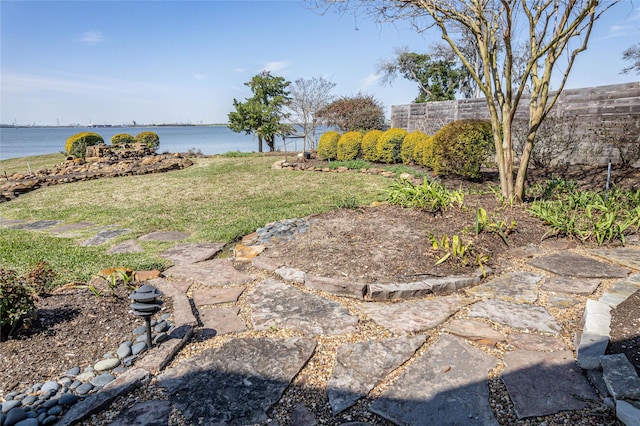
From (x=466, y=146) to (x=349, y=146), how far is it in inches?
194

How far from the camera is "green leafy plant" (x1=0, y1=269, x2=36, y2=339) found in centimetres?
236

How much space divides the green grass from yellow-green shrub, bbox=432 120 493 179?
1489 millimetres

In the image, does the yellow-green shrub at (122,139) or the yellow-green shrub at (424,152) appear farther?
the yellow-green shrub at (122,139)

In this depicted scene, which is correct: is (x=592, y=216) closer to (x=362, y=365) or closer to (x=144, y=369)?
(x=362, y=365)

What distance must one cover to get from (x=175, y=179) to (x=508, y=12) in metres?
8.51

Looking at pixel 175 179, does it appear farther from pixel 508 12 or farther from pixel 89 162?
pixel 508 12

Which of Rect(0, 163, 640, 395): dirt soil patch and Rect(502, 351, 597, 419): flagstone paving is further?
Rect(0, 163, 640, 395): dirt soil patch

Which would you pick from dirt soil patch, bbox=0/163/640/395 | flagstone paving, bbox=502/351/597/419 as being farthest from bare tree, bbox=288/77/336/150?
flagstone paving, bbox=502/351/597/419

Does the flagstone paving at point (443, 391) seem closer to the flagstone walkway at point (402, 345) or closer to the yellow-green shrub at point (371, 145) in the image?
the flagstone walkway at point (402, 345)

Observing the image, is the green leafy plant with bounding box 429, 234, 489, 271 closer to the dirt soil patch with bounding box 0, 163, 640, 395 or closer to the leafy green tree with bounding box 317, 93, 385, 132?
the dirt soil patch with bounding box 0, 163, 640, 395

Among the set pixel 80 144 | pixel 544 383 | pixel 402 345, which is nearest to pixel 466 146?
pixel 402 345

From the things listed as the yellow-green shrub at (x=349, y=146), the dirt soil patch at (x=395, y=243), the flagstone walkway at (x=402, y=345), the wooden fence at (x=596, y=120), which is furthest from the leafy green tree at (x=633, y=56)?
the flagstone walkway at (x=402, y=345)

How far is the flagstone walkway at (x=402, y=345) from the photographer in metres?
1.86

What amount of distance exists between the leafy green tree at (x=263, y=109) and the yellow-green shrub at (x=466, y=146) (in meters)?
12.0
